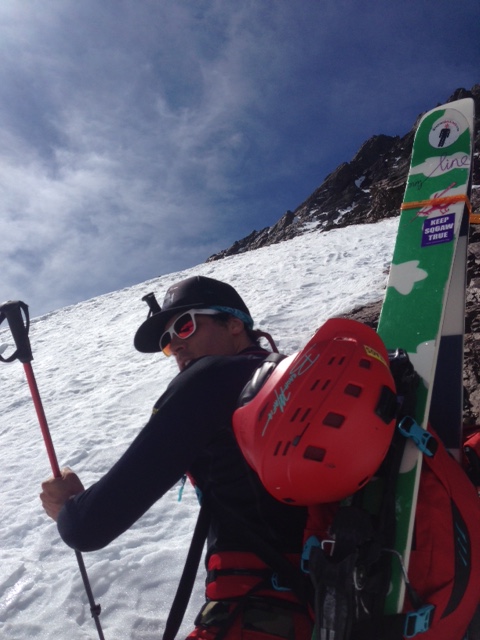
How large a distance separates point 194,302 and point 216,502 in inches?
38.9

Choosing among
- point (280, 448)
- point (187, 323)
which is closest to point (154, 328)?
point (187, 323)

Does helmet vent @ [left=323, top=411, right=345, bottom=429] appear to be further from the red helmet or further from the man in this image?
the man

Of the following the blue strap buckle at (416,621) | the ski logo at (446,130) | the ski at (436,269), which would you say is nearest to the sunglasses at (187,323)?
the ski at (436,269)

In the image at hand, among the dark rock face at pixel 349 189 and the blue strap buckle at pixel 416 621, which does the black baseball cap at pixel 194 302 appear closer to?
the blue strap buckle at pixel 416 621

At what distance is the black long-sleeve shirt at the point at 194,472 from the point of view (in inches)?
62.9

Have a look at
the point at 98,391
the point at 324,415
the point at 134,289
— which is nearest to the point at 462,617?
the point at 324,415

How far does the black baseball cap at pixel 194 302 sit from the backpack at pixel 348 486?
86cm

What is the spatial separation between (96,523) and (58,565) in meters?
2.50

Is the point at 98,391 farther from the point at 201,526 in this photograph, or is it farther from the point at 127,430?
the point at 201,526

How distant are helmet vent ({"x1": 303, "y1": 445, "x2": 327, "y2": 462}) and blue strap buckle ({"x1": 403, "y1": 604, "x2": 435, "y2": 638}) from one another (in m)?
0.57

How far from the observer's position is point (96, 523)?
164 cm

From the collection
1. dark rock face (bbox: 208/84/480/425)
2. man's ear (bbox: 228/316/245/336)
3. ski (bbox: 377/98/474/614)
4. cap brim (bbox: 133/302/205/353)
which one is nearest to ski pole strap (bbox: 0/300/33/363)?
cap brim (bbox: 133/302/205/353)

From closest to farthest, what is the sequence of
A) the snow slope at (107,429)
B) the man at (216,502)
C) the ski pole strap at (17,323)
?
1. the man at (216,502)
2. the ski pole strap at (17,323)
3. the snow slope at (107,429)

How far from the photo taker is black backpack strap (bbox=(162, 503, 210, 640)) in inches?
72.3
